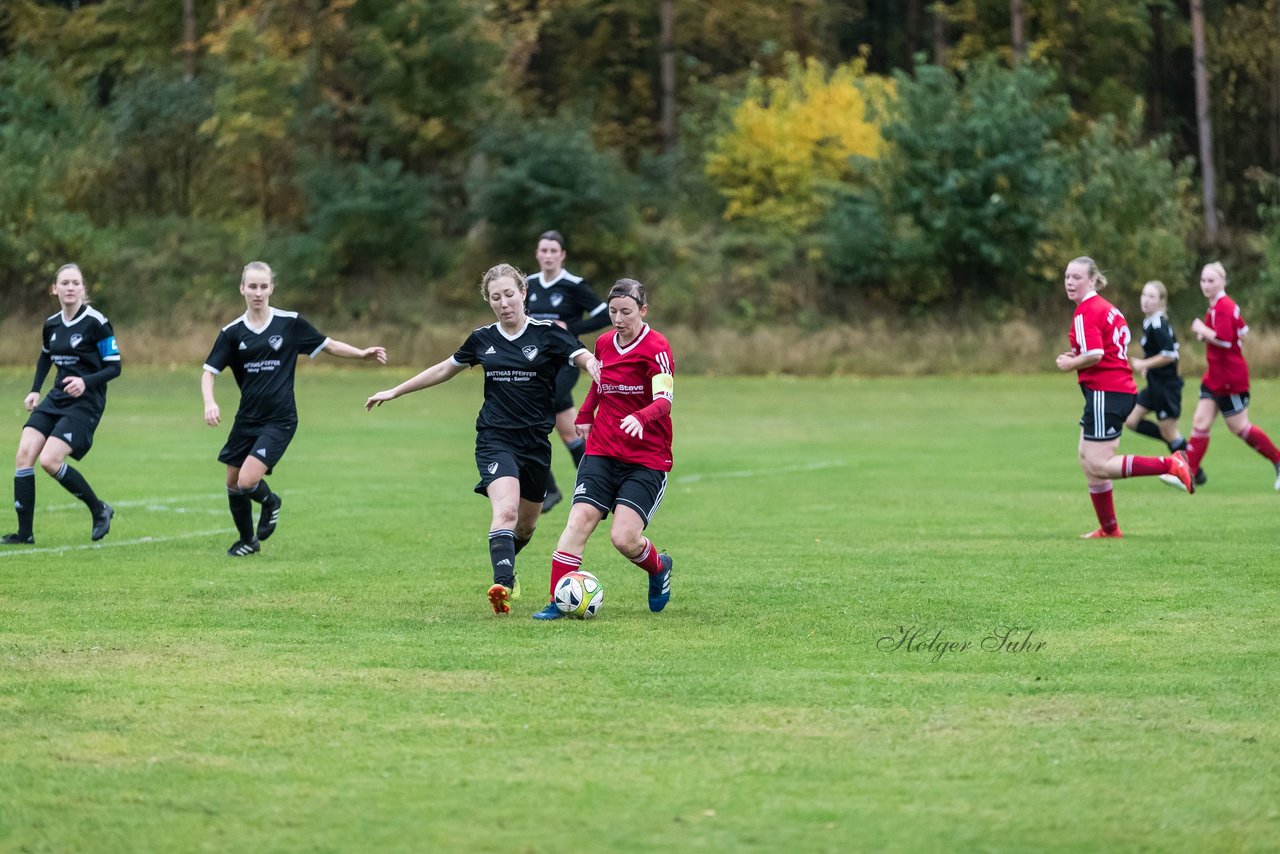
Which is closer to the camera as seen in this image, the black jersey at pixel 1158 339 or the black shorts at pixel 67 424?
the black shorts at pixel 67 424

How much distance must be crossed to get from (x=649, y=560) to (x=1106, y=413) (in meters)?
4.47

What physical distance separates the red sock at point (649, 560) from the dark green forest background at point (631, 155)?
110ft

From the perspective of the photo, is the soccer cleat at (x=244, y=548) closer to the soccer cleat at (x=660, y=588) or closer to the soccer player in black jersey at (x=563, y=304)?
the soccer cleat at (x=660, y=588)

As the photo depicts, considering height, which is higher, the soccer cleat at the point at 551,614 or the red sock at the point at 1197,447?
the soccer cleat at the point at 551,614

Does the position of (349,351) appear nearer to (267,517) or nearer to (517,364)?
(267,517)

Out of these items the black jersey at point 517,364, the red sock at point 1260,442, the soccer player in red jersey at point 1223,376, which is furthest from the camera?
the red sock at point 1260,442

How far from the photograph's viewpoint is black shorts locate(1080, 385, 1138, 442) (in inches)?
473

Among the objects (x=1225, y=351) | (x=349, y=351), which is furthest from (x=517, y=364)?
(x=1225, y=351)

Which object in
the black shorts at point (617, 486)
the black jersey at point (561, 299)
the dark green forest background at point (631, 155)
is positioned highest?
the dark green forest background at point (631, 155)

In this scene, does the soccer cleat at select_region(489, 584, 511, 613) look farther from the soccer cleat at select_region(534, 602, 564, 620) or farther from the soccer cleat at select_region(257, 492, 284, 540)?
the soccer cleat at select_region(257, 492, 284, 540)

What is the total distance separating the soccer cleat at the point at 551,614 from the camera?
8781 millimetres

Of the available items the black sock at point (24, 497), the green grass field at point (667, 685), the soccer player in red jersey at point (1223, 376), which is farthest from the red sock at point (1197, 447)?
the black sock at point (24, 497)

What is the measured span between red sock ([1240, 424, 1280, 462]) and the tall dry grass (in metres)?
20.6

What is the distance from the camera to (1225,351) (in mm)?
15766
